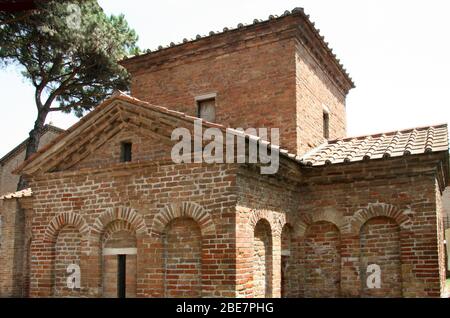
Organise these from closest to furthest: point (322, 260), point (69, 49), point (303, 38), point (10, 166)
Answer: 1. point (322, 260)
2. point (303, 38)
3. point (69, 49)
4. point (10, 166)

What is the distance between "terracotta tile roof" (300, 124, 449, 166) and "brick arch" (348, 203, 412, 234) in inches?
38.9

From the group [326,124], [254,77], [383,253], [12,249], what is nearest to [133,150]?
[254,77]

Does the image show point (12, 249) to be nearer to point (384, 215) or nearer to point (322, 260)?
point (322, 260)

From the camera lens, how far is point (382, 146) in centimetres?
921

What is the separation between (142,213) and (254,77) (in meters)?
4.73

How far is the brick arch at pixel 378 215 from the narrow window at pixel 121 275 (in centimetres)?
438

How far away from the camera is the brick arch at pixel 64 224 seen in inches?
315

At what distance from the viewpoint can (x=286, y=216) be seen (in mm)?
8609

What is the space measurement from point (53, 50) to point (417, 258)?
15.7 m

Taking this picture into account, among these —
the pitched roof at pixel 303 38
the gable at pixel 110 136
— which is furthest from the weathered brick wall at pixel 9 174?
the gable at pixel 110 136

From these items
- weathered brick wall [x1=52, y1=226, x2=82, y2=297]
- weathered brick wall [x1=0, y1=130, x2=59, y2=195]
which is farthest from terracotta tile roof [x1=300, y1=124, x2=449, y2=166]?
weathered brick wall [x1=0, y1=130, x2=59, y2=195]

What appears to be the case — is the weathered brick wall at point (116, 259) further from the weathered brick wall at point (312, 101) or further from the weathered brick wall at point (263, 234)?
the weathered brick wall at point (312, 101)

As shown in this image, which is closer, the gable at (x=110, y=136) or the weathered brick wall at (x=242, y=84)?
the gable at (x=110, y=136)
